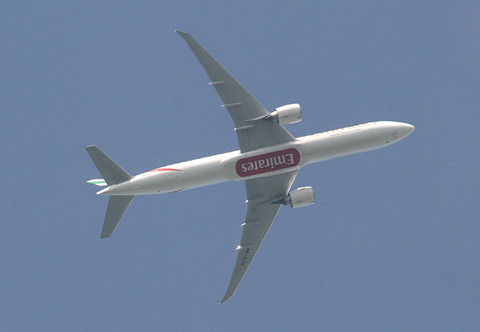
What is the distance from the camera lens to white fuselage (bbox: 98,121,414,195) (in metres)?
58.6

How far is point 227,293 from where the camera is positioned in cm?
6525

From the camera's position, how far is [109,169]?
192ft

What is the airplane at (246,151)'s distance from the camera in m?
58.4

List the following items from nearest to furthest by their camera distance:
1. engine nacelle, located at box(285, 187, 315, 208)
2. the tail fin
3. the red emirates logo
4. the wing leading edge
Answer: the wing leading edge, the tail fin, the red emirates logo, engine nacelle, located at box(285, 187, 315, 208)

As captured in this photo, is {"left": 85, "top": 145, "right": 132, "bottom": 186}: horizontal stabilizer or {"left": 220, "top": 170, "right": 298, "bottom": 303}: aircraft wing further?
{"left": 220, "top": 170, "right": 298, "bottom": 303}: aircraft wing

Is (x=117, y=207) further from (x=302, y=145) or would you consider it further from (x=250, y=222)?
(x=302, y=145)

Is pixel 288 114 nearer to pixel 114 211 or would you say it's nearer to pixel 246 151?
pixel 246 151

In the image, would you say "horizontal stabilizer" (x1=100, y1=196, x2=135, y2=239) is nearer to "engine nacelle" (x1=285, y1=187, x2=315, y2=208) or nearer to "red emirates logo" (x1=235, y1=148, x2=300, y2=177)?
"red emirates logo" (x1=235, y1=148, x2=300, y2=177)

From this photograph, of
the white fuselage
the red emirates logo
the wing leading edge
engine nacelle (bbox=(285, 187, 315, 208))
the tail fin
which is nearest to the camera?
the wing leading edge

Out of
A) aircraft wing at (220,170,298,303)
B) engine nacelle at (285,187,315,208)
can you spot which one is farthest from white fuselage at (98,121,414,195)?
engine nacelle at (285,187,315,208)

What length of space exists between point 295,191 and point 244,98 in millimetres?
9986

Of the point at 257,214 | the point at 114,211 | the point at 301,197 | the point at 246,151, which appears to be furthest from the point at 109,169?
the point at 301,197

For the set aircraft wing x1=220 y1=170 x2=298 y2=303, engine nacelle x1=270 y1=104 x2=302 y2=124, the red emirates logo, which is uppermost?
engine nacelle x1=270 y1=104 x2=302 y2=124

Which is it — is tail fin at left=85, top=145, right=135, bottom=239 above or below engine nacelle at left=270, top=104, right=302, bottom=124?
below
